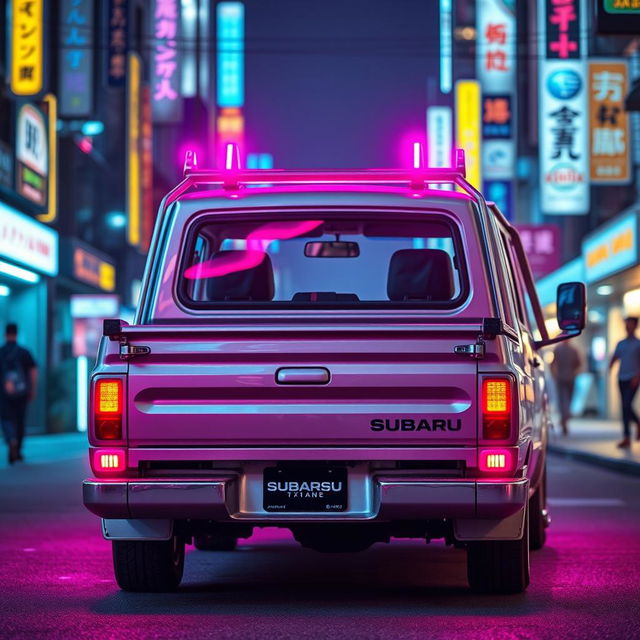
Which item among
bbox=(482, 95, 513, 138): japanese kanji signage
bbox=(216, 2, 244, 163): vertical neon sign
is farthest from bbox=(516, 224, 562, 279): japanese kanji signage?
bbox=(216, 2, 244, 163): vertical neon sign

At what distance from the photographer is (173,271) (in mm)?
7051

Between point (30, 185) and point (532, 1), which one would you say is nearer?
point (30, 185)

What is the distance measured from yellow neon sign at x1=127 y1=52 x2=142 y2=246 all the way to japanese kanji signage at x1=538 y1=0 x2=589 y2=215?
11.6 metres

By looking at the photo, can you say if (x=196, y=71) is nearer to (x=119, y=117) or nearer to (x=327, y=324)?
(x=119, y=117)

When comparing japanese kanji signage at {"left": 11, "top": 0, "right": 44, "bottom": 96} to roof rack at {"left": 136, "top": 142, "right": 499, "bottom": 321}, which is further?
japanese kanji signage at {"left": 11, "top": 0, "right": 44, "bottom": 96}

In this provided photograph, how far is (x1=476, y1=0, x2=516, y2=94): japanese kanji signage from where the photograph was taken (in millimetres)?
34656

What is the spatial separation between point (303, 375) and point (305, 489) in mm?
519

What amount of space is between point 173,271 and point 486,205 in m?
1.67

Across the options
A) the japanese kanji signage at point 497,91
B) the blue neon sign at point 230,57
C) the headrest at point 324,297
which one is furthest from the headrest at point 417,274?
the blue neon sign at point 230,57

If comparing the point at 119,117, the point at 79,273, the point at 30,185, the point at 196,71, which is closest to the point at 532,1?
the point at 119,117

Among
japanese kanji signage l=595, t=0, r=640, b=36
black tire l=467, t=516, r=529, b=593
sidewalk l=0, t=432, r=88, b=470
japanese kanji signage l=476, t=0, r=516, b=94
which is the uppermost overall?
japanese kanji signage l=476, t=0, r=516, b=94

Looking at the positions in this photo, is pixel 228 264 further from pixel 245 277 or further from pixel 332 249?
pixel 332 249

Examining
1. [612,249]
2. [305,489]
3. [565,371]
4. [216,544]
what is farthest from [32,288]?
[305,489]

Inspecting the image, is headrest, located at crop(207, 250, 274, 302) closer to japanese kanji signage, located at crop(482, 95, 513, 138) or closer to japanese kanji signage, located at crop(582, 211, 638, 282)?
japanese kanji signage, located at crop(582, 211, 638, 282)
